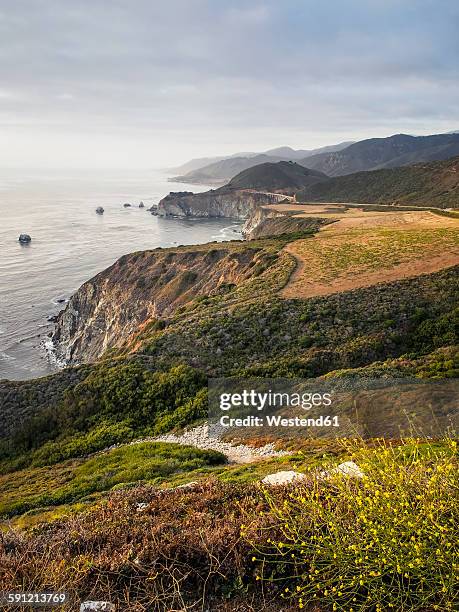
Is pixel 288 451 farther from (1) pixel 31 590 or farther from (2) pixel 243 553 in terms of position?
(1) pixel 31 590

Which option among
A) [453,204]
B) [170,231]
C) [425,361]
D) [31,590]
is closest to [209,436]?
[425,361]

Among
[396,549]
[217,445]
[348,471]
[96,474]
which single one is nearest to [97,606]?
[396,549]

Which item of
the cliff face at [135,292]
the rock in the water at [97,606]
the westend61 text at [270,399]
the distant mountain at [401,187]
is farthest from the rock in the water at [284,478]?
the distant mountain at [401,187]

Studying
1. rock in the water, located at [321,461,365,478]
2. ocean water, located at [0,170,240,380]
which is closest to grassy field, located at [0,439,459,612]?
rock in the water, located at [321,461,365,478]

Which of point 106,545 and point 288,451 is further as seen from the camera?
point 288,451

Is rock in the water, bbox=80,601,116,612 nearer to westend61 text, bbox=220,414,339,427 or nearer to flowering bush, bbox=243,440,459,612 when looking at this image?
flowering bush, bbox=243,440,459,612

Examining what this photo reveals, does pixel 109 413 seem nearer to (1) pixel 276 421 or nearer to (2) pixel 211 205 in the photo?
(1) pixel 276 421

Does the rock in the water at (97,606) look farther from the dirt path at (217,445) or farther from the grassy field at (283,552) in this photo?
the dirt path at (217,445)
